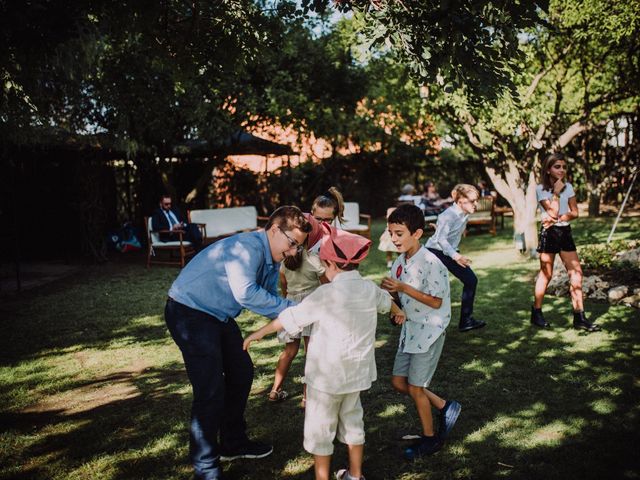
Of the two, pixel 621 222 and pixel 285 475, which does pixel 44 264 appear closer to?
pixel 285 475

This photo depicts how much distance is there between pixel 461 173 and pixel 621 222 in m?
7.03

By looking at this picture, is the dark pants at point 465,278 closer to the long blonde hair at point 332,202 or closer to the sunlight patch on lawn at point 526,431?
the long blonde hair at point 332,202

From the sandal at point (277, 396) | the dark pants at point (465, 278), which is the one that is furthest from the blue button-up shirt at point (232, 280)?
the dark pants at point (465, 278)

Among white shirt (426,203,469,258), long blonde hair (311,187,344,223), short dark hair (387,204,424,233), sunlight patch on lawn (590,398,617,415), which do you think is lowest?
sunlight patch on lawn (590,398,617,415)

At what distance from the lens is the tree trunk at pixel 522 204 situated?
431 inches

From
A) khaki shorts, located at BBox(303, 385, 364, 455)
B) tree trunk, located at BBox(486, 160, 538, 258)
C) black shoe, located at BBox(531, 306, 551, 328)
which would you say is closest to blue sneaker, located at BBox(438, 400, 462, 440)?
khaki shorts, located at BBox(303, 385, 364, 455)

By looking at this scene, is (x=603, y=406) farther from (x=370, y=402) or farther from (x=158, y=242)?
(x=158, y=242)

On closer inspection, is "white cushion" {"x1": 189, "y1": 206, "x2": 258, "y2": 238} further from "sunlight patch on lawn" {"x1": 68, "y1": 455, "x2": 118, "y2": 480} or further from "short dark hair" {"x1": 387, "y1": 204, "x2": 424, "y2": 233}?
"short dark hair" {"x1": 387, "y1": 204, "x2": 424, "y2": 233}

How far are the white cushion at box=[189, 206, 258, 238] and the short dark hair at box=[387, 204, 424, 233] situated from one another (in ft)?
32.7

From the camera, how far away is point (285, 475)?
339 cm

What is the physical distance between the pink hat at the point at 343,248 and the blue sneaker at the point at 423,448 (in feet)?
5.11

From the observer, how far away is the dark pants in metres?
6.11

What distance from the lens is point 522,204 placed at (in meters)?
11.6

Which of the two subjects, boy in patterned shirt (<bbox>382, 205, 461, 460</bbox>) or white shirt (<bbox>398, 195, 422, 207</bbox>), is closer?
boy in patterned shirt (<bbox>382, 205, 461, 460</bbox>)
